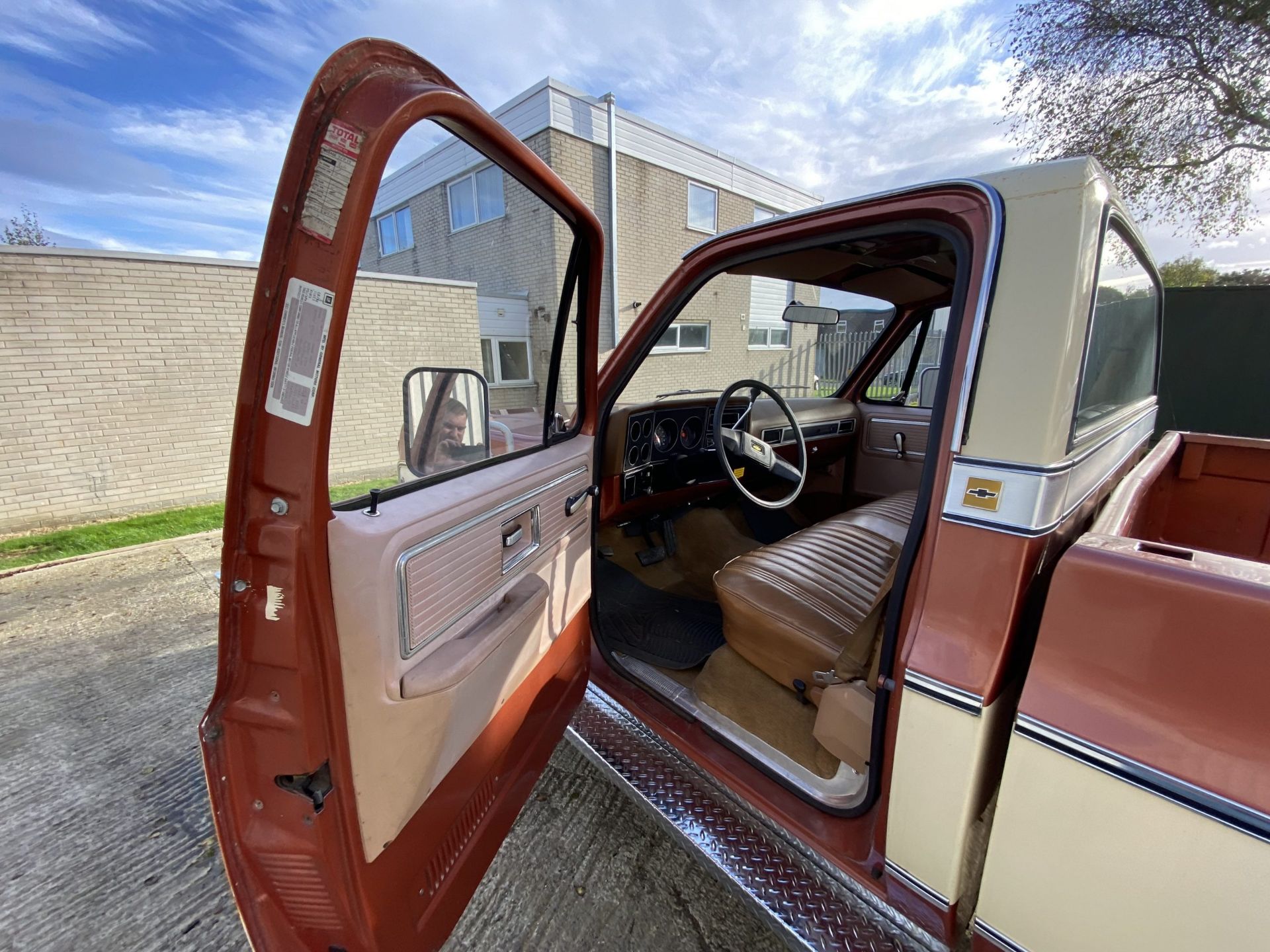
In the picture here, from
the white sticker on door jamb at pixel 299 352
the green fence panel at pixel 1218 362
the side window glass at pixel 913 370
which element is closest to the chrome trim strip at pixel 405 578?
the white sticker on door jamb at pixel 299 352

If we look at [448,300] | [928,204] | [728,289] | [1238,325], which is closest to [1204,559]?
[928,204]

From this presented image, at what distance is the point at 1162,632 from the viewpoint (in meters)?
0.79

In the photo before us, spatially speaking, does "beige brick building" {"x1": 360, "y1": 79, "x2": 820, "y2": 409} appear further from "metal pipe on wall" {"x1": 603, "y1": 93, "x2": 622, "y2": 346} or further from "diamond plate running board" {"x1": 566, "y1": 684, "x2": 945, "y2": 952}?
"diamond plate running board" {"x1": 566, "y1": 684, "x2": 945, "y2": 952}

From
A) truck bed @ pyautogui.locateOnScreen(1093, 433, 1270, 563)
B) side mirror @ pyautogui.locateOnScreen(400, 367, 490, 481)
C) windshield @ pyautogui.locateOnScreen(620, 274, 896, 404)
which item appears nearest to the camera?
side mirror @ pyautogui.locateOnScreen(400, 367, 490, 481)

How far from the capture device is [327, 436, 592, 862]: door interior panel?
0.95m

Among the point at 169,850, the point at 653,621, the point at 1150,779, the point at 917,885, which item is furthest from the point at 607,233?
the point at 1150,779

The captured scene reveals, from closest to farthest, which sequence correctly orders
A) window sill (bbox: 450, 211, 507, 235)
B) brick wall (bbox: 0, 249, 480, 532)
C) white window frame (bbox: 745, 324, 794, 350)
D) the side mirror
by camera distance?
1. the side mirror
2. window sill (bbox: 450, 211, 507, 235)
3. white window frame (bbox: 745, 324, 794, 350)
4. brick wall (bbox: 0, 249, 480, 532)

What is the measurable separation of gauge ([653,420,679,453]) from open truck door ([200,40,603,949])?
4.44ft

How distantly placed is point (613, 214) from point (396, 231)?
1042 centimetres

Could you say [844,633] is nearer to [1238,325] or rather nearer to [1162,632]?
[1162,632]

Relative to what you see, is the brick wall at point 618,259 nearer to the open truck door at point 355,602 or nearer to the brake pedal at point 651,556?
the open truck door at point 355,602

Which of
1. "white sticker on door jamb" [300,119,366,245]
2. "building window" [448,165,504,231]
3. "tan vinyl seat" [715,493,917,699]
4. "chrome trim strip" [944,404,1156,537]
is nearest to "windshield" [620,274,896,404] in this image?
"building window" [448,165,504,231]

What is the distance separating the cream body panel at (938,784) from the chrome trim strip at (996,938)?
0.07 meters

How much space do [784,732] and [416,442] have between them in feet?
4.75
